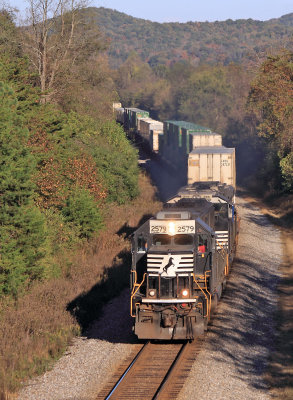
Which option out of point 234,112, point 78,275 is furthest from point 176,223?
point 234,112

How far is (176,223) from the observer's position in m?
16.5

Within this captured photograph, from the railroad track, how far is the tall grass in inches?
93.8

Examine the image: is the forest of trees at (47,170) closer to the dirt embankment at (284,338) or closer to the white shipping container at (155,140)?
the white shipping container at (155,140)

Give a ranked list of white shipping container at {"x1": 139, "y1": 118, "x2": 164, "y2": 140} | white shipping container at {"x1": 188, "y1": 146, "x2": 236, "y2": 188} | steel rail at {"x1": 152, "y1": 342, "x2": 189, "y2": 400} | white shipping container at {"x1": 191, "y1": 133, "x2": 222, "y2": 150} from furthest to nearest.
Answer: white shipping container at {"x1": 139, "y1": 118, "x2": 164, "y2": 140} < white shipping container at {"x1": 191, "y1": 133, "x2": 222, "y2": 150} < white shipping container at {"x1": 188, "y1": 146, "x2": 236, "y2": 188} < steel rail at {"x1": 152, "y1": 342, "x2": 189, "y2": 400}

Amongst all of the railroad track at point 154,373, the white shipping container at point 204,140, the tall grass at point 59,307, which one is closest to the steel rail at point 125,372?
the railroad track at point 154,373

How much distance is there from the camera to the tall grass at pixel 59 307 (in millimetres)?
15753

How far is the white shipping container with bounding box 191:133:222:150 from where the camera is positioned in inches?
1709

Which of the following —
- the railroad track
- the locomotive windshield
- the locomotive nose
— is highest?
the locomotive windshield

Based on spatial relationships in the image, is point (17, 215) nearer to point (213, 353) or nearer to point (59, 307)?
point (59, 307)

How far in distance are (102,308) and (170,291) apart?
5.52 m

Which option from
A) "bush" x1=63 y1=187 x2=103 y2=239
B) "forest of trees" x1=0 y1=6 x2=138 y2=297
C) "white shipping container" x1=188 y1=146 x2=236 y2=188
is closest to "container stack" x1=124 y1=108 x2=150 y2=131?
"forest of trees" x1=0 y1=6 x2=138 y2=297

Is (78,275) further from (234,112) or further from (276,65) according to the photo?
(234,112)

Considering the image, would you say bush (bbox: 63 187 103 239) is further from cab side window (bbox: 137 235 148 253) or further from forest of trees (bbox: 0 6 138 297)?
cab side window (bbox: 137 235 148 253)

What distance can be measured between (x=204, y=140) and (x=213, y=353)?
29159mm
